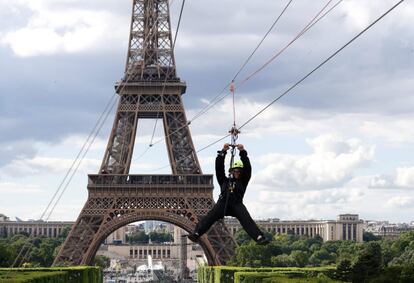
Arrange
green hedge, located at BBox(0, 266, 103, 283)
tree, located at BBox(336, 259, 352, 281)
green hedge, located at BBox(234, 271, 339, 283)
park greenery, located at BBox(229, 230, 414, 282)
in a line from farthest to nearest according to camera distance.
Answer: tree, located at BBox(336, 259, 352, 281), green hedge, located at BBox(0, 266, 103, 283), park greenery, located at BBox(229, 230, 414, 282), green hedge, located at BBox(234, 271, 339, 283)

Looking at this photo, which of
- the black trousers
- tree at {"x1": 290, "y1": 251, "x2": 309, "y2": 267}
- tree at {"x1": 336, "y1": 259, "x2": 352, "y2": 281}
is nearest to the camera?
the black trousers

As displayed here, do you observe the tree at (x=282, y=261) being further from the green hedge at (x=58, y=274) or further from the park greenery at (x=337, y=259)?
the green hedge at (x=58, y=274)

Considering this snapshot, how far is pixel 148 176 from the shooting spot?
3305 inches

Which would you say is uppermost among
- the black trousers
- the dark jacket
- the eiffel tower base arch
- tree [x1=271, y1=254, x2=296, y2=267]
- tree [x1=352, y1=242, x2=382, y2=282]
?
the eiffel tower base arch

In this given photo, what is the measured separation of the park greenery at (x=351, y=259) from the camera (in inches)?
1994

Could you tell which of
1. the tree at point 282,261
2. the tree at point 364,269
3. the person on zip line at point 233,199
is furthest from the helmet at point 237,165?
the tree at point 282,261

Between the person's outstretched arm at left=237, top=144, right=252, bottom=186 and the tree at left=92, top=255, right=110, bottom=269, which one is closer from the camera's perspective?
the person's outstretched arm at left=237, top=144, right=252, bottom=186

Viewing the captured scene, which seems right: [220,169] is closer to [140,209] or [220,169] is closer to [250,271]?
[250,271]

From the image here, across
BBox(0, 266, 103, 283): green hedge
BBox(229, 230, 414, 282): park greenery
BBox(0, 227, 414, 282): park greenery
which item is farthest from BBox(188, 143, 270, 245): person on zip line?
BBox(0, 266, 103, 283): green hedge

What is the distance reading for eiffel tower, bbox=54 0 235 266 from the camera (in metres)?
80.5

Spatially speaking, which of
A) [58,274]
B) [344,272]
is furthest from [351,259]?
[58,274]

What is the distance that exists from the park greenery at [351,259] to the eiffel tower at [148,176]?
570cm

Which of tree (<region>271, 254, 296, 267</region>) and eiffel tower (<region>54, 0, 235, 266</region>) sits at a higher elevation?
eiffel tower (<region>54, 0, 235, 266</region>)

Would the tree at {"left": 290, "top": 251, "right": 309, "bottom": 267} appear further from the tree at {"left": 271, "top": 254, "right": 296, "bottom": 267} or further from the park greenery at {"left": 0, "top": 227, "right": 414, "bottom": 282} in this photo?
the tree at {"left": 271, "top": 254, "right": 296, "bottom": 267}
